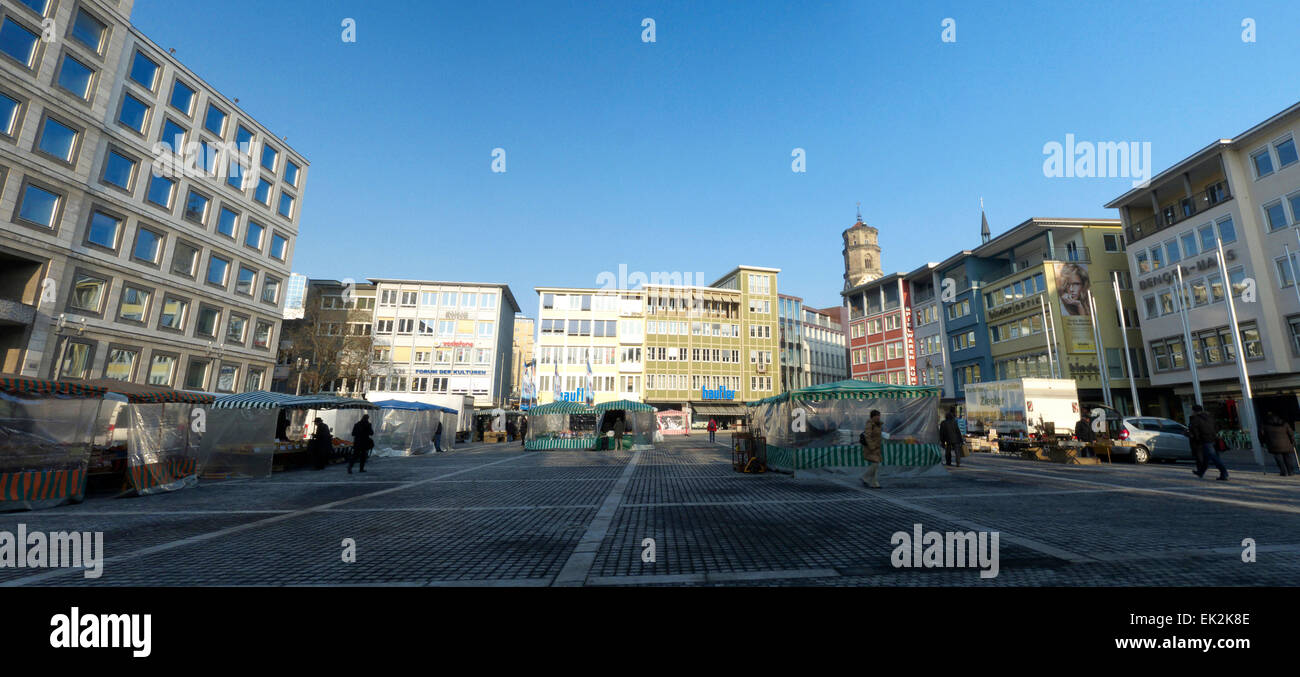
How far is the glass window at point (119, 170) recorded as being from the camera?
27.8 meters

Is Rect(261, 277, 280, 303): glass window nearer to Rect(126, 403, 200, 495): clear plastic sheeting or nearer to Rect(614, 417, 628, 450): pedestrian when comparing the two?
Rect(126, 403, 200, 495): clear plastic sheeting

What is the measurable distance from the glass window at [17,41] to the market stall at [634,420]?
30959 millimetres

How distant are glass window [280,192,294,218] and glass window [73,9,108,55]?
13544 mm

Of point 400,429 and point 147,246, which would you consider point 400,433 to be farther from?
point 147,246

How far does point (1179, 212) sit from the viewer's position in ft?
105

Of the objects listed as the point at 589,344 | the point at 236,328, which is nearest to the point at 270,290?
the point at 236,328

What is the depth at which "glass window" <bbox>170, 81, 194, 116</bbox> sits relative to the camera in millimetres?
32000

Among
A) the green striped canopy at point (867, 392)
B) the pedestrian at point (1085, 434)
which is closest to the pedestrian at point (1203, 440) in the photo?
the pedestrian at point (1085, 434)

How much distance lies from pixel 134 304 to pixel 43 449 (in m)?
24.2

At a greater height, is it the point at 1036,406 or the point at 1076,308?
the point at 1076,308
